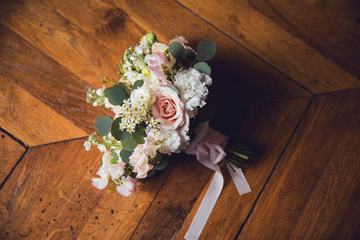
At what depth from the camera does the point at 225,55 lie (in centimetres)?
86

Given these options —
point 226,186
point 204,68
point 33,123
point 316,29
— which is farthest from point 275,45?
point 33,123

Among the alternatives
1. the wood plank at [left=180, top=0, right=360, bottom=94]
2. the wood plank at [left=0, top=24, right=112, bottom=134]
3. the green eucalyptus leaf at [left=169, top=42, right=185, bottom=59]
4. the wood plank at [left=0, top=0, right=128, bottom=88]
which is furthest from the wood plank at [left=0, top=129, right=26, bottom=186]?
the wood plank at [left=180, top=0, right=360, bottom=94]

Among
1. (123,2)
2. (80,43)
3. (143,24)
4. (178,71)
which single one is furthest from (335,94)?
(80,43)

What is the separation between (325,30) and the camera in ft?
2.86

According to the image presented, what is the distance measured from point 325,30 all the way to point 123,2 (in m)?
0.77

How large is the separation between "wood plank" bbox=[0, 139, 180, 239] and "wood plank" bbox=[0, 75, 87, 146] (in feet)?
0.11

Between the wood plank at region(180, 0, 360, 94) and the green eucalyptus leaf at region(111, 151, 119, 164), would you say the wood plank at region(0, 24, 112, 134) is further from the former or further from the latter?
the wood plank at region(180, 0, 360, 94)

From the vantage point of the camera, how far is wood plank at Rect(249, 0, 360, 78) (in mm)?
867

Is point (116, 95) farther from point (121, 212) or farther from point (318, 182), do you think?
point (318, 182)

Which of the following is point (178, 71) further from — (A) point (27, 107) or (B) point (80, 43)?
(A) point (27, 107)

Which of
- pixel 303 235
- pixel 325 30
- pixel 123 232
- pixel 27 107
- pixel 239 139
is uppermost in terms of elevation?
pixel 325 30

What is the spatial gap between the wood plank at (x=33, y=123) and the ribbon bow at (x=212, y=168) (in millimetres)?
429

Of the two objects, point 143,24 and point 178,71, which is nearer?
point 178,71

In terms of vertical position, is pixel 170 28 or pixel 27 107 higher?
pixel 170 28
